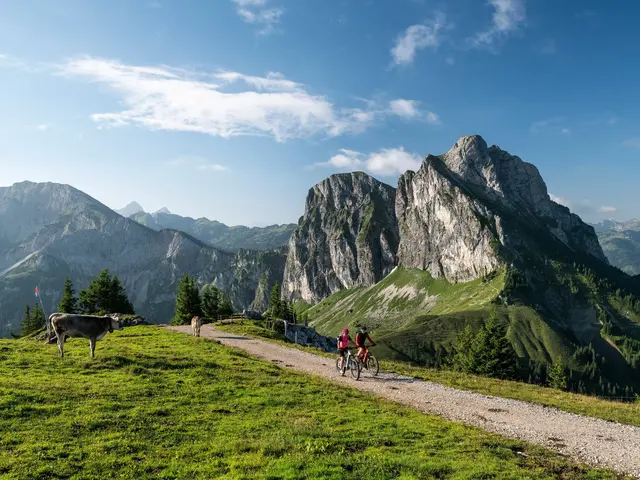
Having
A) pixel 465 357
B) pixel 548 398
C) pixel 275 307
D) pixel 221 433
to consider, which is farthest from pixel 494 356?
pixel 221 433

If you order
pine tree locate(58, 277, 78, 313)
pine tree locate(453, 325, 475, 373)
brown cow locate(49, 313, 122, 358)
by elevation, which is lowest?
pine tree locate(453, 325, 475, 373)

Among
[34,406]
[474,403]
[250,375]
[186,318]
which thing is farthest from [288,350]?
[186,318]

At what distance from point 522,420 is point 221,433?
15.3 metres

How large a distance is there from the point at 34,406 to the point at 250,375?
1320 centimetres

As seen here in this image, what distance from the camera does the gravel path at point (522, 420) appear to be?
53.4ft

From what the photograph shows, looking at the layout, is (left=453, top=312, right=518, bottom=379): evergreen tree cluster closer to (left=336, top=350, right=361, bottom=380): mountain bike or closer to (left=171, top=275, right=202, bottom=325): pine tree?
(left=336, top=350, right=361, bottom=380): mountain bike

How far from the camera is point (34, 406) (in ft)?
59.6

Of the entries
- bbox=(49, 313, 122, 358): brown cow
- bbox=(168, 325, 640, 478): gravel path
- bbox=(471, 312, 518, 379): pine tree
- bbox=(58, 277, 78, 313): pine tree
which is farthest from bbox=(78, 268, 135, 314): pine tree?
bbox=(471, 312, 518, 379): pine tree

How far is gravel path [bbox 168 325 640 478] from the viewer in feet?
53.4

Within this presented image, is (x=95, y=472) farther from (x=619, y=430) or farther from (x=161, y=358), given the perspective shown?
(x=619, y=430)

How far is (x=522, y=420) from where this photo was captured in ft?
67.3

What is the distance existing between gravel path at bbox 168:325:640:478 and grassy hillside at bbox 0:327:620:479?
168 cm

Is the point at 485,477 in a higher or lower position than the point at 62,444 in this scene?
higher

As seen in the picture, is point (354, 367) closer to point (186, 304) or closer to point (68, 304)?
point (186, 304)
